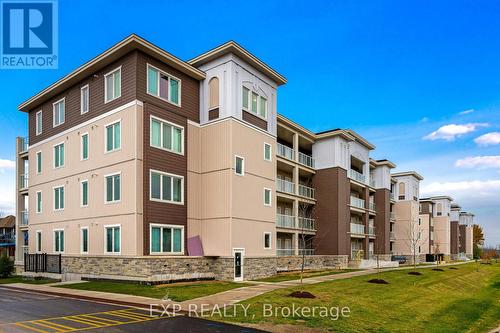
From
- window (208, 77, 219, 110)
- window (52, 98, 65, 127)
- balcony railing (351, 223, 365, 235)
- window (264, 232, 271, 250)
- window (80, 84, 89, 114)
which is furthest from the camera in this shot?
balcony railing (351, 223, 365, 235)

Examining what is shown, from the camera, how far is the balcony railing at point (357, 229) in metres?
46.1

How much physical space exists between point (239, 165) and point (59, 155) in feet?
48.2

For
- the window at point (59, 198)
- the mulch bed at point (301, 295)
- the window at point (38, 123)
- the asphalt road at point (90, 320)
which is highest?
the window at point (38, 123)

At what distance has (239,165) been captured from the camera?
94.6 ft

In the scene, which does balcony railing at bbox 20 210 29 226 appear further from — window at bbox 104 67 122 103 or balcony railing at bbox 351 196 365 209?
balcony railing at bbox 351 196 365 209

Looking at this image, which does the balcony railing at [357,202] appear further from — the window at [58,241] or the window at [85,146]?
the window at [58,241]

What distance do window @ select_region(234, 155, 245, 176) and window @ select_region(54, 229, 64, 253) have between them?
14.3 m

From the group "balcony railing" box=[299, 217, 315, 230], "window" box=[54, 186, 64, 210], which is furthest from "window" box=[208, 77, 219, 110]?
"balcony railing" box=[299, 217, 315, 230]

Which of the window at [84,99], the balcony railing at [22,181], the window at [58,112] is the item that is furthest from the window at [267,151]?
Answer: the balcony railing at [22,181]

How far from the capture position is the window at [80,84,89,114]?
2952 centimetres

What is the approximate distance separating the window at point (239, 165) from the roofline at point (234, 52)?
719cm

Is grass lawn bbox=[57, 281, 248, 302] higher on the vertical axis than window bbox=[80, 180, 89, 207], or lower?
lower

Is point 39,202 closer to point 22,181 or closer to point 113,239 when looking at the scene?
point 22,181

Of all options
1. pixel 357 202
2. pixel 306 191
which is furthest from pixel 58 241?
pixel 357 202
